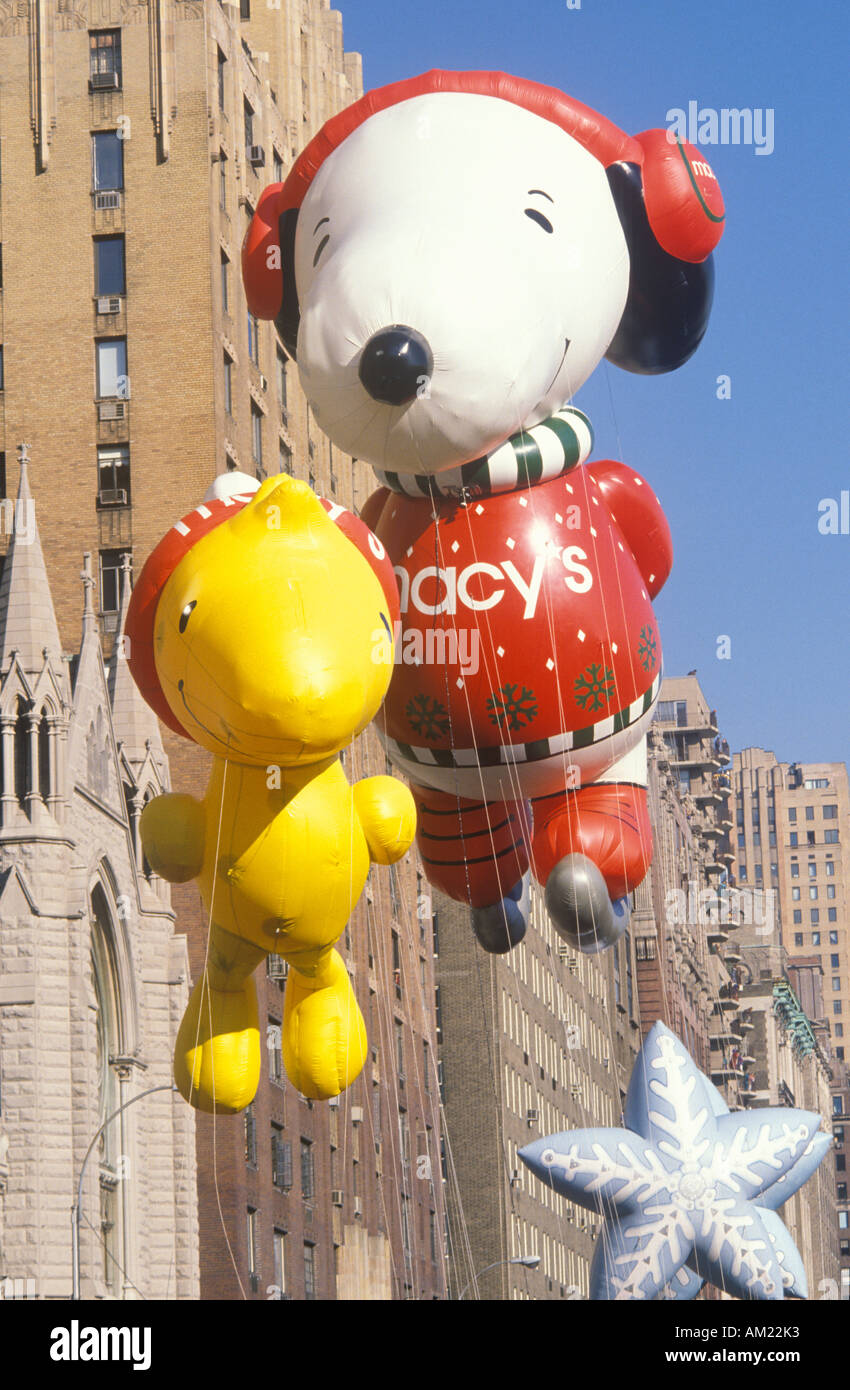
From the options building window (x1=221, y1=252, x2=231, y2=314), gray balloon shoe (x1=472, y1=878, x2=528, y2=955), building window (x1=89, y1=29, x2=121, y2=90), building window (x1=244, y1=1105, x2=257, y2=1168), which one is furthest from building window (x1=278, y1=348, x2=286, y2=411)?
gray balloon shoe (x1=472, y1=878, x2=528, y2=955)

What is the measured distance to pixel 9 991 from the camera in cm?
3198

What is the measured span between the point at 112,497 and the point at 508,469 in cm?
3308

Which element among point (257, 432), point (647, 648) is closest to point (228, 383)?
point (257, 432)

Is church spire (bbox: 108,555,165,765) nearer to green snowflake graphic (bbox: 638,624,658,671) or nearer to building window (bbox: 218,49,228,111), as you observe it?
building window (bbox: 218,49,228,111)

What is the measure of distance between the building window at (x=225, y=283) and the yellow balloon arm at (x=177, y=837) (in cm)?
3590

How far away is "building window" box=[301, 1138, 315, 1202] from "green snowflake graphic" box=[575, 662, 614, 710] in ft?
113

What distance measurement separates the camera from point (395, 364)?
10.1m

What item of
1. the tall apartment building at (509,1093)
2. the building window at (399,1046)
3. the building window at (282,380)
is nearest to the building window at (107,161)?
the building window at (282,380)

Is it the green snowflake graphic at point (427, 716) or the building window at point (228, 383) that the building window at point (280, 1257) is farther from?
the green snowflake graphic at point (427, 716)

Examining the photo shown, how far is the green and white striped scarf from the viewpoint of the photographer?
36.1ft

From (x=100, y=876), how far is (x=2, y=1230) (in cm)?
654

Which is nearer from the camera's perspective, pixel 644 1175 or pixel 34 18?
pixel 644 1175
